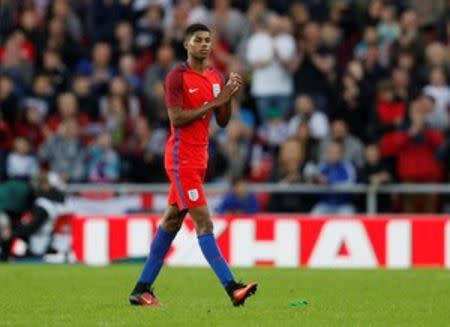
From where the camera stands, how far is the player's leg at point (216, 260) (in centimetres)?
1156

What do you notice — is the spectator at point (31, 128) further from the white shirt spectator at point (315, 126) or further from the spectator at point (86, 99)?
the white shirt spectator at point (315, 126)

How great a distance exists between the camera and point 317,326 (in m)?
10.1

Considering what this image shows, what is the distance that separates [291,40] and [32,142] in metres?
4.58

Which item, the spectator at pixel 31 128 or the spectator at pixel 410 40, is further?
the spectator at pixel 31 128

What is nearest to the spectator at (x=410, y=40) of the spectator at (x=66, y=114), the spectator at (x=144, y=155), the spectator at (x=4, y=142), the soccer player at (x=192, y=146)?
the spectator at (x=144, y=155)

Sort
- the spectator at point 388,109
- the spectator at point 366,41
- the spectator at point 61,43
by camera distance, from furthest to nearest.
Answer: the spectator at point 61,43, the spectator at point 366,41, the spectator at point 388,109

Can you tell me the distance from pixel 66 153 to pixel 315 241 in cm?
442

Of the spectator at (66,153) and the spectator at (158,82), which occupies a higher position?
the spectator at (158,82)

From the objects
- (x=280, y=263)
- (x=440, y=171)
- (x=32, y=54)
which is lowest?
(x=280, y=263)

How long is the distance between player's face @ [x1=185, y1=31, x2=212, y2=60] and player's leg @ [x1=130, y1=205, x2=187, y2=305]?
1.31 m

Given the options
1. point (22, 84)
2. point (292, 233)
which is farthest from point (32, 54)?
point (292, 233)

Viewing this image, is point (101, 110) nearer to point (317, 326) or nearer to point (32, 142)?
point (32, 142)

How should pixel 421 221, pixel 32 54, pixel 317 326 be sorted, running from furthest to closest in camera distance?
pixel 32 54, pixel 421 221, pixel 317 326

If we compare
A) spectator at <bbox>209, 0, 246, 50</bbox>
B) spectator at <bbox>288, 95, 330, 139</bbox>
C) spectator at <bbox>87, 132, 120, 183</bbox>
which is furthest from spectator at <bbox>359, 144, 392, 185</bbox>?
spectator at <bbox>87, 132, 120, 183</bbox>
